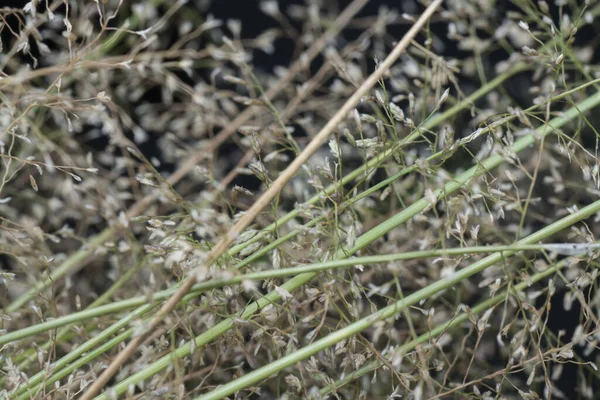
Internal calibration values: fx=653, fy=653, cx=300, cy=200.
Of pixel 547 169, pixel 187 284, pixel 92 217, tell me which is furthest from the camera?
pixel 547 169

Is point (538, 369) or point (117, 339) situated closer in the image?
point (117, 339)

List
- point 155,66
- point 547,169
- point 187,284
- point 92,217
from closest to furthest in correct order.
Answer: point 187,284 → point 155,66 → point 92,217 → point 547,169

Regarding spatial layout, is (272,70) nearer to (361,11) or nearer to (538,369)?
(361,11)

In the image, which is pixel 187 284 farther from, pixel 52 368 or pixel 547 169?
pixel 547 169

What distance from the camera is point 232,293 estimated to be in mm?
469

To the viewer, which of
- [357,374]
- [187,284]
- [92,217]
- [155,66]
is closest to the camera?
[187,284]

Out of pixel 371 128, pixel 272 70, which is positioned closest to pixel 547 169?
pixel 371 128

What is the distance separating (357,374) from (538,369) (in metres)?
0.37

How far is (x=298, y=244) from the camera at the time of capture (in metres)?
0.48

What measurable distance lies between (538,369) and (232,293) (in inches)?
18.9

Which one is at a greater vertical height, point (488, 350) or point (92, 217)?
point (92, 217)

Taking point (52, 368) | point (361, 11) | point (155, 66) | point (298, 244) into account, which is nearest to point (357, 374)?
point (298, 244)

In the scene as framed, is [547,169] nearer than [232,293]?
No

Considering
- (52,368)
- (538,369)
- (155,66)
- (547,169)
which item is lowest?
(538,369)
